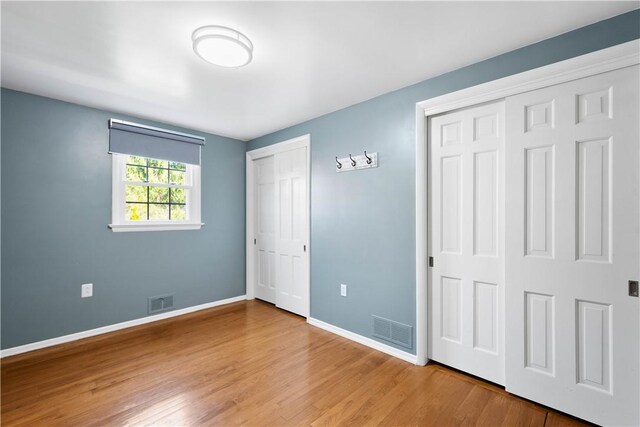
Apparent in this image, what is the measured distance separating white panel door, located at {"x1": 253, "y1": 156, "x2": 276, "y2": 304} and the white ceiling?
1.46m

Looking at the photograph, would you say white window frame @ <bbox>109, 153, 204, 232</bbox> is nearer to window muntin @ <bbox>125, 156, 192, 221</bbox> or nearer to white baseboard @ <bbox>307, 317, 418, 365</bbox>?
window muntin @ <bbox>125, 156, 192, 221</bbox>

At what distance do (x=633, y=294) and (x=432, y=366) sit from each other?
1.44 meters

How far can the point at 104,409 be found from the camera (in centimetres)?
192

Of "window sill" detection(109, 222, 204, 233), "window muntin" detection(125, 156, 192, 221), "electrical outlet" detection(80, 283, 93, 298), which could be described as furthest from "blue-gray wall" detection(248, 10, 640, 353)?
"electrical outlet" detection(80, 283, 93, 298)

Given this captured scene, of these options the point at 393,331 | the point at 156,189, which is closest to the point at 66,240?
the point at 156,189

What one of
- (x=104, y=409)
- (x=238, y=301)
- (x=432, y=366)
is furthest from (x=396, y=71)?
(x=238, y=301)

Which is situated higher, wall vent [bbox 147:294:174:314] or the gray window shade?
the gray window shade

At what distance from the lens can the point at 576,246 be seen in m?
1.82

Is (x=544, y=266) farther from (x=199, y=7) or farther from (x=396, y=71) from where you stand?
(x=199, y=7)

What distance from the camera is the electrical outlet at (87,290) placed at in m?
3.03

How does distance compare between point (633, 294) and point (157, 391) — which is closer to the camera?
point (633, 294)

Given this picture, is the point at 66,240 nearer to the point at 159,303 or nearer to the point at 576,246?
the point at 159,303

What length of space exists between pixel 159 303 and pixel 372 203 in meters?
2.87

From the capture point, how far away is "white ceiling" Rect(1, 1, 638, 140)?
1.63m
